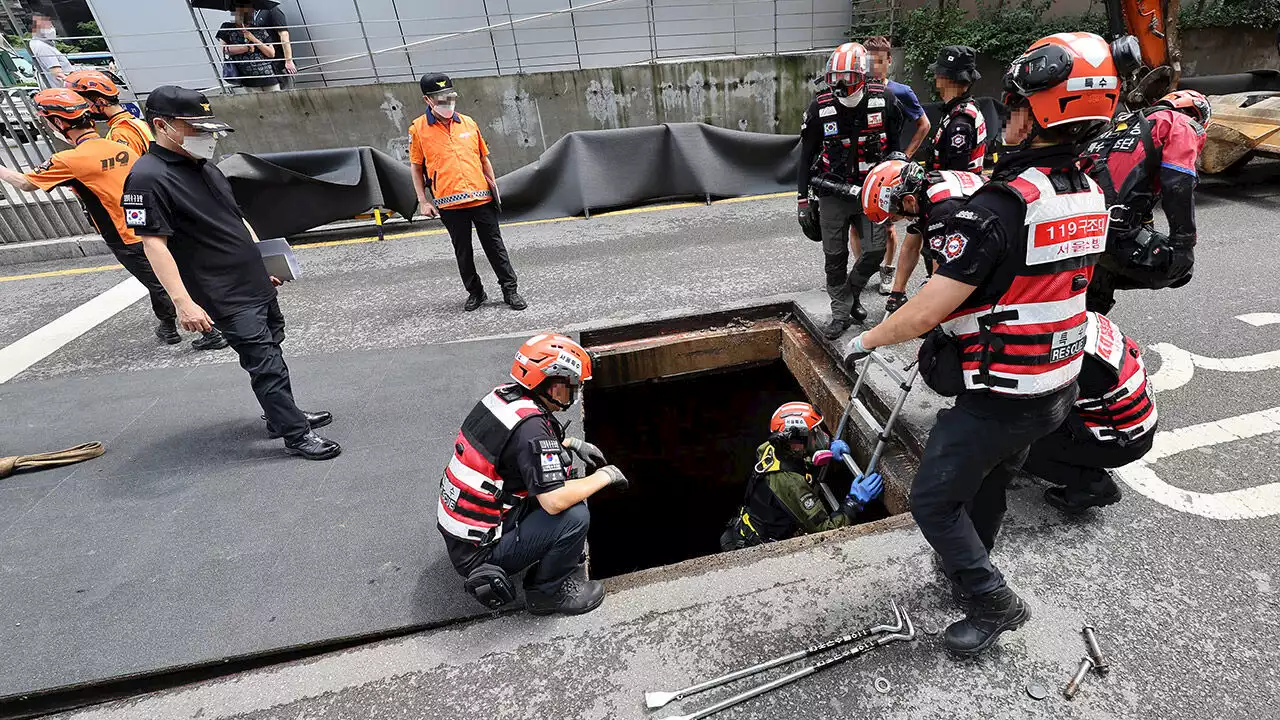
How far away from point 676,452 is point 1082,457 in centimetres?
445

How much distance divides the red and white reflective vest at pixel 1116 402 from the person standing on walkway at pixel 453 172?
178 inches

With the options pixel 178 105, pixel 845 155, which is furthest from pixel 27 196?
pixel 845 155

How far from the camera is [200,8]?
372 inches

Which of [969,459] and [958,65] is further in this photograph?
[958,65]

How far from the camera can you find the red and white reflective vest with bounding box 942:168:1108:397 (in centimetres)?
174

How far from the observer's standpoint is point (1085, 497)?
2.74 metres

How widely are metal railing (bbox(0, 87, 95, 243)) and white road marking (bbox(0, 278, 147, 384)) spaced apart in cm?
242

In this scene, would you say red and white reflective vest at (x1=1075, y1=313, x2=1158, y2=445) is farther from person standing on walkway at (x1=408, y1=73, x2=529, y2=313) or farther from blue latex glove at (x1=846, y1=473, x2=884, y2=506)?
person standing on walkway at (x1=408, y1=73, x2=529, y2=313)

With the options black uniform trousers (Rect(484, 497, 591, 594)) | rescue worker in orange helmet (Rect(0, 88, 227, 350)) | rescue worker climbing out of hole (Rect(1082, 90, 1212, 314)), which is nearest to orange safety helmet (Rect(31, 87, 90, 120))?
rescue worker in orange helmet (Rect(0, 88, 227, 350))

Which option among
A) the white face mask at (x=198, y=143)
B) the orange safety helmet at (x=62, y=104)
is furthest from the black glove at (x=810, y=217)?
the orange safety helmet at (x=62, y=104)

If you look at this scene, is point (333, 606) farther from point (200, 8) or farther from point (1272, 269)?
point (200, 8)

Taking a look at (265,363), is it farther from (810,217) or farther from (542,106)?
(542,106)

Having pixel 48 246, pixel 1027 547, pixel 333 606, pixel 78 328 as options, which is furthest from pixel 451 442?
pixel 48 246

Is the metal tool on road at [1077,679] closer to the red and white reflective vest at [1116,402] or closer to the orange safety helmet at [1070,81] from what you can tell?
the red and white reflective vest at [1116,402]
